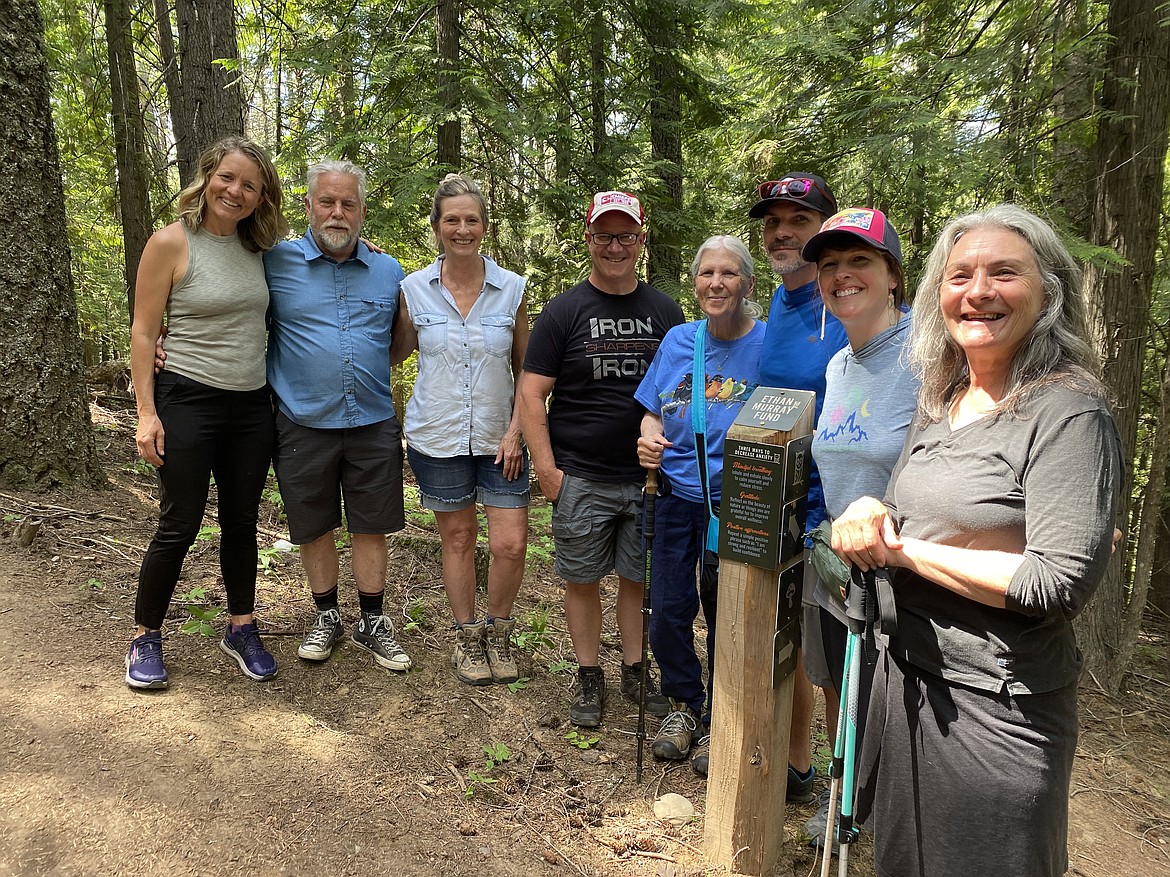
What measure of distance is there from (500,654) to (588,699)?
0.61m

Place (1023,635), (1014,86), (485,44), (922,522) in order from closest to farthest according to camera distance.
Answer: (1023,635), (922,522), (1014,86), (485,44)

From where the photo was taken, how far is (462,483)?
3.89 m

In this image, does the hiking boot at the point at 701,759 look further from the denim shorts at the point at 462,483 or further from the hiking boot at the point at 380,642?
the hiking boot at the point at 380,642

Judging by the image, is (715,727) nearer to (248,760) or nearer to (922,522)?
(922,522)

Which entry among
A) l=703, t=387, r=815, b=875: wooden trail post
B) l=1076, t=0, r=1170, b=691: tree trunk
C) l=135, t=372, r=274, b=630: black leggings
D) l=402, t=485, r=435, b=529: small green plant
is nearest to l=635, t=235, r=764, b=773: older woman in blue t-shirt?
l=703, t=387, r=815, b=875: wooden trail post

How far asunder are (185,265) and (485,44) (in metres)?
4.58

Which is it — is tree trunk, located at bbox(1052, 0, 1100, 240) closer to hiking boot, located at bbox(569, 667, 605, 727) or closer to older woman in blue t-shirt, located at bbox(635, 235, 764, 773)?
older woman in blue t-shirt, located at bbox(635, 235, 764, 773)

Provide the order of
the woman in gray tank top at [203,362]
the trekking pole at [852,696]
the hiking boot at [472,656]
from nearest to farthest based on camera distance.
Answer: the trekking pole at [852,696]
the woman in gray tank top at [203,362]
the hiking boot at [472,656]

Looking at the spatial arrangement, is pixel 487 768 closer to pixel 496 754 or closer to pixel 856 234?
pixel 496 754

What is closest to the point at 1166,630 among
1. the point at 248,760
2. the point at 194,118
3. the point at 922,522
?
the point at 922,522

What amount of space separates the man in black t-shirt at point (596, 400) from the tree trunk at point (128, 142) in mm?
7111

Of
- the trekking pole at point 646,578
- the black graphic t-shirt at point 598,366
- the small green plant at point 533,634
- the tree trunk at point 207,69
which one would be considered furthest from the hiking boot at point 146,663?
the tree trunk at point 207,69

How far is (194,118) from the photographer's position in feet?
17.7

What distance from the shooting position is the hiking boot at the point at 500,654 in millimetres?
4102
